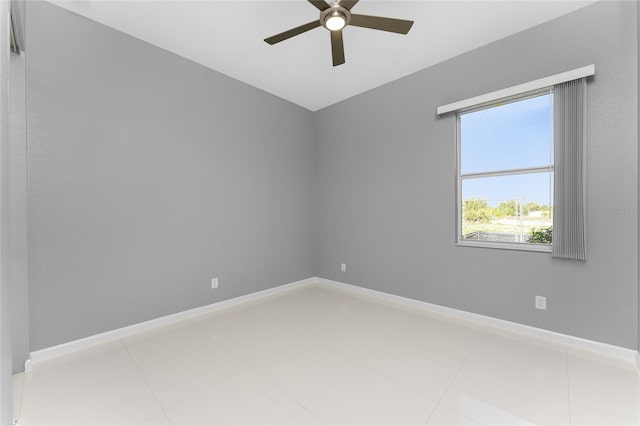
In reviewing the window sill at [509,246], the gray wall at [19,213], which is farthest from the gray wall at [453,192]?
the gray wall at [19,213]

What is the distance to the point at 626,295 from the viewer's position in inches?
81.7

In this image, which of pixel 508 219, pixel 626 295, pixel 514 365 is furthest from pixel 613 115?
pixel 514 365

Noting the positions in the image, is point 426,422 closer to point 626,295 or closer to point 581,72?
point 626,295

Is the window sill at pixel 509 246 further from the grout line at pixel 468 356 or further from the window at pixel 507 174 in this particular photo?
the grout line at pixel 468 356

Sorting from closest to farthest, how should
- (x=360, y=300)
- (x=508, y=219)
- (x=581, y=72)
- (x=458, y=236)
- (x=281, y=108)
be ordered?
(x=581, y=72) → (x=508, y=219) → (x=458, y=236) → (x=360, y=300) → (x=281, y=108)

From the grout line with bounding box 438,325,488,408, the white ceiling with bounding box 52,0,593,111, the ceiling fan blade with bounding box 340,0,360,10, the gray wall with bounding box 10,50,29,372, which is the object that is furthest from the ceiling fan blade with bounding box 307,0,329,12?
the grout line with bounding box 438,325,488,408

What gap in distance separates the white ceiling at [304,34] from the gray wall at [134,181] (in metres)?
0.23

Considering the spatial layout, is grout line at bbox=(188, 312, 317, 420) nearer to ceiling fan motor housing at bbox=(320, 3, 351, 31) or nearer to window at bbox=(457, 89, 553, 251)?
window at bbox=(457, 89, 553, 251)

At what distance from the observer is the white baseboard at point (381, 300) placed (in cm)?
210

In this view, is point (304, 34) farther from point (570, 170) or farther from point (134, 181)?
point (570, 170)

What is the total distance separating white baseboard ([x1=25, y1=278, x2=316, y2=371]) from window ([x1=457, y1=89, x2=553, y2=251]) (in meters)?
2.65

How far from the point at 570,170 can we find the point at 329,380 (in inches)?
102

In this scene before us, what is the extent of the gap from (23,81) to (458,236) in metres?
4.08

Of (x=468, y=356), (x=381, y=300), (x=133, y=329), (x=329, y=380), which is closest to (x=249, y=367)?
(x=329, y=380)
